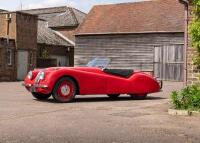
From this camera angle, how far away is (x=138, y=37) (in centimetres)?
4128

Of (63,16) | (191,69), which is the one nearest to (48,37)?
(63,16)

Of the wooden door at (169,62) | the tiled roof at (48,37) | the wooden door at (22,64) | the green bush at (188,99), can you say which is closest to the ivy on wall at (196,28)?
the green bush at (188,99)

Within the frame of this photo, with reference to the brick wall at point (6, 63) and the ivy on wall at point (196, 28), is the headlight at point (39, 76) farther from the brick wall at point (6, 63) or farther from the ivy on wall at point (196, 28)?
the brick wall at point (6, 63)

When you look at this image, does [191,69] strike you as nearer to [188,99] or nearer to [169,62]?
[188,99]

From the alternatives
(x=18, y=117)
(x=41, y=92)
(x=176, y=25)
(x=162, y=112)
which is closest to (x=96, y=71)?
(x=41, y=92)

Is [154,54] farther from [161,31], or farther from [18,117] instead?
[18,117]

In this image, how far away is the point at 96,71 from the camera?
1616 cm

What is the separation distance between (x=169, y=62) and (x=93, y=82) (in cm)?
2358

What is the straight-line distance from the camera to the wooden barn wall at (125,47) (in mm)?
40125

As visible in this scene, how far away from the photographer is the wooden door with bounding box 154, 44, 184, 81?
38.2m

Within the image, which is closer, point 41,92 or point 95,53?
point 41,92

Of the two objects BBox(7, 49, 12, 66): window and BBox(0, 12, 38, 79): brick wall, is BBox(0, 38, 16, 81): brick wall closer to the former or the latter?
BBox(7, 49, 12, 66): window

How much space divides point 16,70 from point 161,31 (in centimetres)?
1132

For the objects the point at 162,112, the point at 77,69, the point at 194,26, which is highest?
the point at 194,26
